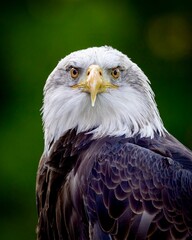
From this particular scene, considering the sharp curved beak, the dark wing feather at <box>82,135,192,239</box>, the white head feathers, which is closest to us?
the dark wing feather at <box>82,135,192,239</box>

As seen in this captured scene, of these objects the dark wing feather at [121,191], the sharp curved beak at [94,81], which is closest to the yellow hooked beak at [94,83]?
the sharp curved beak at [94,81]

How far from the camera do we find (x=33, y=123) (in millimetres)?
16906

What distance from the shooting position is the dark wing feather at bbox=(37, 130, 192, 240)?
9984 millimetres

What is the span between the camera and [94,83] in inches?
407

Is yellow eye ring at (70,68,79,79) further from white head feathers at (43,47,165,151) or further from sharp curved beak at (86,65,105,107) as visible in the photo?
sharp curved beak at (86,65,105,107)

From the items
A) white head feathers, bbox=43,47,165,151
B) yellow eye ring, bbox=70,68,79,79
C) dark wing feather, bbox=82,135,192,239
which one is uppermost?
yellow eye ring, bbox=70,68,79,79

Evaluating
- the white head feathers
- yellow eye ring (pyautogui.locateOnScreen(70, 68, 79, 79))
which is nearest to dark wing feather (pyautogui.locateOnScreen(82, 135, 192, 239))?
the white head feathers

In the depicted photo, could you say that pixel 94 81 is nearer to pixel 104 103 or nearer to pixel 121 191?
pixel 104 103

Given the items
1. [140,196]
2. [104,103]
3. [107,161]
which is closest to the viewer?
[140,196]

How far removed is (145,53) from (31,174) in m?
2.22

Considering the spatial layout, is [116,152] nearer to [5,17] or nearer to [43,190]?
[43,190]

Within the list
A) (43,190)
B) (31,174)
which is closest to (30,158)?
(31,174)

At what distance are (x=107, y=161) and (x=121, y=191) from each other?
26 cm

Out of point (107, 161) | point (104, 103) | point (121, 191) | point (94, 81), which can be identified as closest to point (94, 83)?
point (94, 81)
